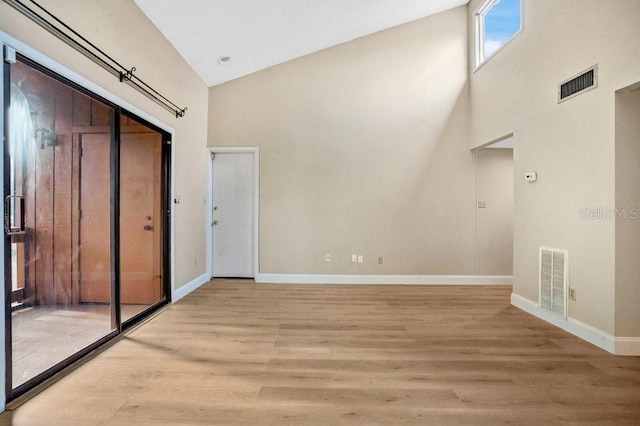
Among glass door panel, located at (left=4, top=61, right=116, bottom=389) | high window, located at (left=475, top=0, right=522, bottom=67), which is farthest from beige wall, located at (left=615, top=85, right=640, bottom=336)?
glass door panel, located at (left=4, top=61, right=116, bottom=389)

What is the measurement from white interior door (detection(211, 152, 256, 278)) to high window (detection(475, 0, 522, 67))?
160 inches

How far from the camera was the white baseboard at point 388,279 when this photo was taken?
505cm

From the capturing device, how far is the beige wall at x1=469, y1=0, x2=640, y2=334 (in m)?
2.67

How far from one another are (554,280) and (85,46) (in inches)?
191

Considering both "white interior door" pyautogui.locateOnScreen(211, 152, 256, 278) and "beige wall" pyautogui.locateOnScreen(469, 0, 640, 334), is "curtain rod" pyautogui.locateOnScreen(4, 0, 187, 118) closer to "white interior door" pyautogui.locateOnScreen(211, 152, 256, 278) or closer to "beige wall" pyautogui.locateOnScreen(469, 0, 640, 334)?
"white interior door" pyautogui.locateOnScreen(211, 152, 256, 278)

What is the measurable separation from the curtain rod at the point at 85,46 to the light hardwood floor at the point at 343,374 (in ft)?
7.95

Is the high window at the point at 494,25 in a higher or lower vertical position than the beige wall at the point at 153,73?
higher

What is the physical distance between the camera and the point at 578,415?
1.83 meters

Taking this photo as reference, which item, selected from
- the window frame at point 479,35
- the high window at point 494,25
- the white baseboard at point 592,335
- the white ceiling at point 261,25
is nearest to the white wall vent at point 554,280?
the white baseboard at point 592,335

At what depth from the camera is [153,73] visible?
3.57 meters

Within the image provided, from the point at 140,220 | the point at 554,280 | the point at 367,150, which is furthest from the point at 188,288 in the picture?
Result: the point at 554,280

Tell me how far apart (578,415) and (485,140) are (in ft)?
12.1

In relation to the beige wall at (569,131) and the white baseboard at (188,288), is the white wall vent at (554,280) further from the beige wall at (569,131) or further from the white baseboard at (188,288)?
the white baseboard at (188,288)

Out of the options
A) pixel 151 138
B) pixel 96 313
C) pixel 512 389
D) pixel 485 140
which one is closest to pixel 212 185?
pixel 151 138
